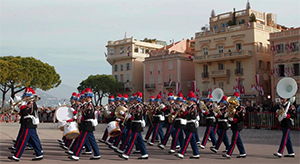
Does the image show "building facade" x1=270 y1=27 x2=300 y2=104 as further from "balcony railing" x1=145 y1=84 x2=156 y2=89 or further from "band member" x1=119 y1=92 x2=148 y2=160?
"band member" x1=119 y1=92 x2=148 y2=160

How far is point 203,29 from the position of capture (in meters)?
51.5

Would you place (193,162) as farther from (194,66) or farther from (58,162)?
(194,66)

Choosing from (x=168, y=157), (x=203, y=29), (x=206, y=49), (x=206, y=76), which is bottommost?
(x=168, y=157)

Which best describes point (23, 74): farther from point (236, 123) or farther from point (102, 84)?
point (236, 123)

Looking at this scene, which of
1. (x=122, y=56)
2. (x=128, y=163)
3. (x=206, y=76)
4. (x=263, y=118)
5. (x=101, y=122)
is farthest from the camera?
(x=122, y=56)

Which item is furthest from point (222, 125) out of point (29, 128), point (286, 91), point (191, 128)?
point (29, 128)

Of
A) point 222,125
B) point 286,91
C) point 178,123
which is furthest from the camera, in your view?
point 222,125

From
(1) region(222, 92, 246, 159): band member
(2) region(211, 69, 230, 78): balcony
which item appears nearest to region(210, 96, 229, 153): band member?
(1) region(222, 92, 246, 159): band member

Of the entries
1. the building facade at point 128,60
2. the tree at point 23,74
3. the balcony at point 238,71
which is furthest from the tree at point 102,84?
the balcony at point 238,71

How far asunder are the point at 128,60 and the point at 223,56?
20181mm

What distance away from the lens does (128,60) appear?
200 ft

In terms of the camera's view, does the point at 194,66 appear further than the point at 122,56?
No

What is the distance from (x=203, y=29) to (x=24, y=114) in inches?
1694

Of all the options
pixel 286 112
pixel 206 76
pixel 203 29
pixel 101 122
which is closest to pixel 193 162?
pixel 286 112
